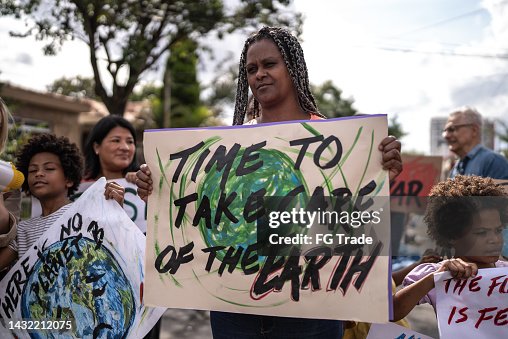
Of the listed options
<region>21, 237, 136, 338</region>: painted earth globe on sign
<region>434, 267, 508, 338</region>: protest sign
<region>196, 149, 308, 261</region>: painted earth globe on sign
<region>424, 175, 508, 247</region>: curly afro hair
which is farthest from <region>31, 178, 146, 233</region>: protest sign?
<region>434, 267, 508, 338</region>: protest sign

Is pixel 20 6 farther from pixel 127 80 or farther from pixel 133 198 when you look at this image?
pixel 133 198

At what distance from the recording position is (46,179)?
2.61 m

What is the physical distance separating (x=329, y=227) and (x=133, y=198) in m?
1.59

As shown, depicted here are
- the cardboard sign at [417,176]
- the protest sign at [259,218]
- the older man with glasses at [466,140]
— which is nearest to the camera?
the protest sign at [259,218]

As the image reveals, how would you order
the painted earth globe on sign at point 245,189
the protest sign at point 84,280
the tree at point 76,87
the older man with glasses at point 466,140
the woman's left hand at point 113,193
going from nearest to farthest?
the painted earth globe on sign at point 245,189 < the protest sign at point 84,280 < the woman's left hand at point 113,193 < the older man with glasses at point 466,140 < the tree at point 76,87

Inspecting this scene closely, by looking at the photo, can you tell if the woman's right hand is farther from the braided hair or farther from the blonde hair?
the blonde hair

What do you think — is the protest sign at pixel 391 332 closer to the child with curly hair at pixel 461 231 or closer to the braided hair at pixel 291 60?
the child with curly hair at pixel 461 231

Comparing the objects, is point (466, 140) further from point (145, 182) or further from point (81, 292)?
point (81, 292)

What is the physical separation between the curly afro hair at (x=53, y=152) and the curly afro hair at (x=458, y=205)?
173cm

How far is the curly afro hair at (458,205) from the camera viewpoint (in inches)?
77.5

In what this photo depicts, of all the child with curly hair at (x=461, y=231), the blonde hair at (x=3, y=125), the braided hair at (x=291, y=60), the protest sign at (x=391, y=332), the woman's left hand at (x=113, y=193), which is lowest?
the protest sign at (x=391, y=332)

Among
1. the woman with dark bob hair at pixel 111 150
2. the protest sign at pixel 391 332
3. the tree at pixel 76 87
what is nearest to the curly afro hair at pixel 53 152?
the woman with dark bob hair at pixel 111 150

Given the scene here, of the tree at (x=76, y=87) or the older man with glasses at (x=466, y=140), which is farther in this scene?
the tree at (x=76, y=87)

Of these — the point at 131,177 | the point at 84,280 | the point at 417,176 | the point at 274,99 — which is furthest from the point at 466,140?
the point at 84,280
